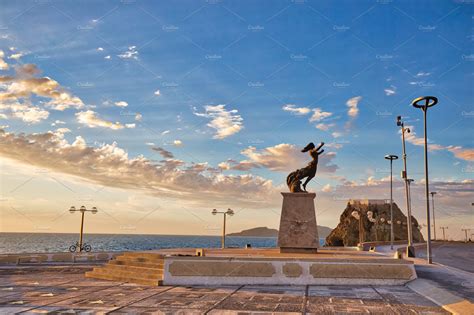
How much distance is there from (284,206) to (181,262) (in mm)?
7029

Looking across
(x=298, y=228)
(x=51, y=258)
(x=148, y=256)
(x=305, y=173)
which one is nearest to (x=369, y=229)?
(x=305, y=173)

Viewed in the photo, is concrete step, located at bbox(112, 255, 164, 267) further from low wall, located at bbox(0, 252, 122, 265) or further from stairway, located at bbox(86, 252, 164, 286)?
low wall, located at bbox(0, 252, 122, 265)

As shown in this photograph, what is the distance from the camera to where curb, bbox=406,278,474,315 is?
10236mm

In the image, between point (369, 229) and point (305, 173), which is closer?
point (305, 173)

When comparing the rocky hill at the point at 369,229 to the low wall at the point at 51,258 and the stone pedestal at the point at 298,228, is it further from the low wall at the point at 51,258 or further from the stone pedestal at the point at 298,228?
the stone pedestal at the point at 298,228

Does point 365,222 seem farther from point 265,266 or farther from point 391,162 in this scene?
point 265,266

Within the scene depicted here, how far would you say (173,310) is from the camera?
1083 cm

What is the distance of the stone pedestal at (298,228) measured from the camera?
20.3 m

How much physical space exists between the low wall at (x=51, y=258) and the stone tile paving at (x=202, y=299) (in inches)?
408


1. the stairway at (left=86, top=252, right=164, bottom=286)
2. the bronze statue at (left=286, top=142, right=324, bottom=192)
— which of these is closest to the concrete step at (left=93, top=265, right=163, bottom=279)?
the stairway at (left=86, top=252, right=164, bottom=286)

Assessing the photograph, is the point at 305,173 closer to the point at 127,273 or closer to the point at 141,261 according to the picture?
the point at 141,261

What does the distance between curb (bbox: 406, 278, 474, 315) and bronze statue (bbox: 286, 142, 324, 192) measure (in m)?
7.80

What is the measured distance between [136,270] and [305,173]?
10.4 metres

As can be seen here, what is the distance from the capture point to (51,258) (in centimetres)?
2730
